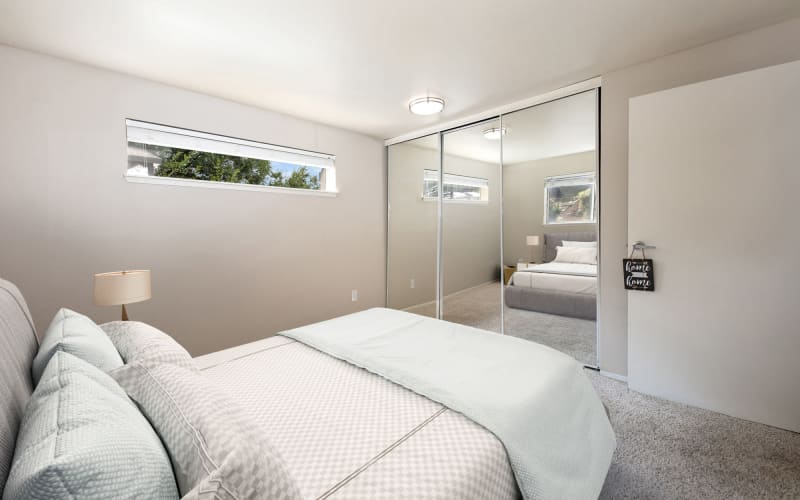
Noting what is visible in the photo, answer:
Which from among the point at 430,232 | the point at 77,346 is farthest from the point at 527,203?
the point at 77,346

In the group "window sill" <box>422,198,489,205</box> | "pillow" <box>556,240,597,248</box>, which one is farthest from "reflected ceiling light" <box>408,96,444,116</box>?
"pillow" <box>556,240,597,248</box>

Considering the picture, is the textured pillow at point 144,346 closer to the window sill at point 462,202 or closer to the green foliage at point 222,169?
the green foliage at point 222,169

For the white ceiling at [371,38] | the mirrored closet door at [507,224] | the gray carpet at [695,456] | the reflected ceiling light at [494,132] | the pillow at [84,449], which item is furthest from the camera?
→ the reflected ceiling light at [494,132]

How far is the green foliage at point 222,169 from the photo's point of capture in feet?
9.27

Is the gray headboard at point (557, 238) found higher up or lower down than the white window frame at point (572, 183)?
lower down

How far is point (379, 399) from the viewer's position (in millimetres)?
1224

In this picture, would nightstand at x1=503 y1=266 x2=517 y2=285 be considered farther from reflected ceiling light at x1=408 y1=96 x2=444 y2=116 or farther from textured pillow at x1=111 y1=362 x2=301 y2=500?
textured pillow at x1=111 y1=362 x2=301 y2=500

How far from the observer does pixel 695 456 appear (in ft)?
5.58

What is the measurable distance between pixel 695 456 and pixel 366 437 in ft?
6.19

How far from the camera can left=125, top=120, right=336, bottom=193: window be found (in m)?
2.66

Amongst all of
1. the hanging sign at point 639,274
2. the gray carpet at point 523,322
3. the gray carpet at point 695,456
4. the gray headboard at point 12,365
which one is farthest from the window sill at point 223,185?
the gray carpet at point 695,456

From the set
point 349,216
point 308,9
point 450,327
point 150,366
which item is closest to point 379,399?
point 150,366

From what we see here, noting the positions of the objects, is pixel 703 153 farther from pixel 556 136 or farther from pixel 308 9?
pixel 308 9

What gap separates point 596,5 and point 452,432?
2294 millimetres
